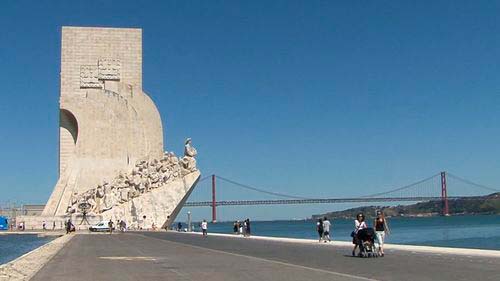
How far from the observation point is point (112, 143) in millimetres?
44188

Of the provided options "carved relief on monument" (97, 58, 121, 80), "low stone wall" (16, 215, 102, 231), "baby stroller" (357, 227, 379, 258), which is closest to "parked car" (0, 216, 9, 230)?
"low stone wall" (16, 215, 102, 231)

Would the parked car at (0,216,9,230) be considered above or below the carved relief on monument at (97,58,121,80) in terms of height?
below

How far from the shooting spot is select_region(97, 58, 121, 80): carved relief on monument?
45625mm

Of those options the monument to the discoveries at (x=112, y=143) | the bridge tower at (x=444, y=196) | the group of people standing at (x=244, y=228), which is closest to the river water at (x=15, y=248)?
the group of people standing at (x=244, y=228)

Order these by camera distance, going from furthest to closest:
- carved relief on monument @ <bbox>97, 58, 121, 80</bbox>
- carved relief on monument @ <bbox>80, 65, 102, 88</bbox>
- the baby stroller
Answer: carved relief on monument @ <bbox>97, 58, 121, 80</bbox>
carved relief on monument @ <bbox>80, 65, 102, 88</bbox>
the baby stroller

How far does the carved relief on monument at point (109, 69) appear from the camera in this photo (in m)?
45.6

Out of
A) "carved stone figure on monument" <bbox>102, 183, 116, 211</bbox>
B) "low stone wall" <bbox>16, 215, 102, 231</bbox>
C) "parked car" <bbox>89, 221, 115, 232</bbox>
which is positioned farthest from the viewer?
"carved stone figure on monument" <bbox>102, 183, 116, 211</bbox>

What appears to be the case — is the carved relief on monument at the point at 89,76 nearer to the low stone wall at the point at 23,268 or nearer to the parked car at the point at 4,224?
the parked car at the point at 4,224

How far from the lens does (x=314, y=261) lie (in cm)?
1188

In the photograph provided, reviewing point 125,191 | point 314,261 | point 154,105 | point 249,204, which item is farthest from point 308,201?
point 314,261

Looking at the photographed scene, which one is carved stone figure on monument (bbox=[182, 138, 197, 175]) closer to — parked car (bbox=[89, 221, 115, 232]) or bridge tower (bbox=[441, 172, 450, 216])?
parked car (bbox=[89, 221, 115, 232])

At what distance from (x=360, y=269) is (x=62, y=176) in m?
35.4

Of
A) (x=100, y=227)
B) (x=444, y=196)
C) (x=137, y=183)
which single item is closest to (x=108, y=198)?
(x=137, y=183)

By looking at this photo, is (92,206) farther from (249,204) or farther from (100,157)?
(249,204)
